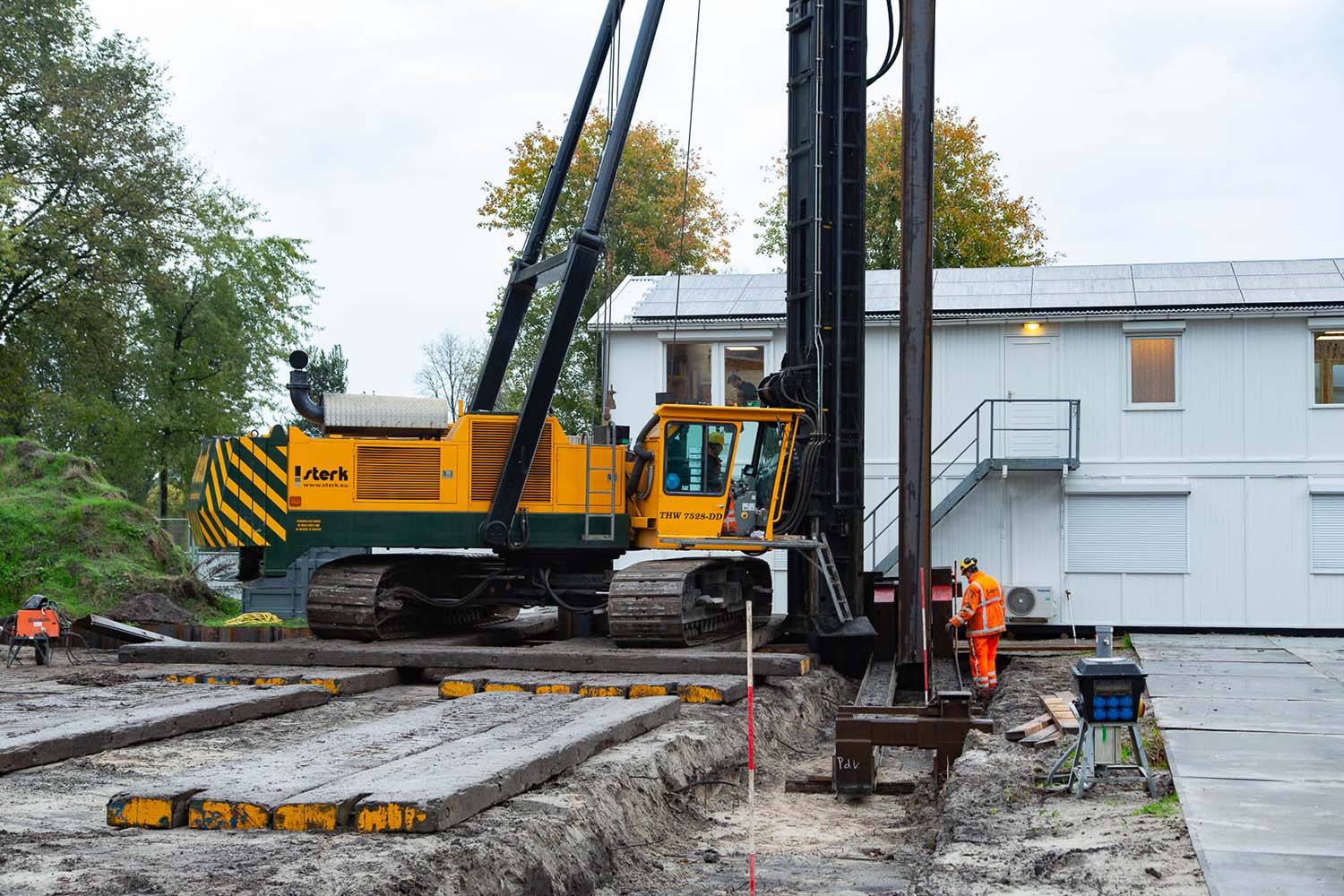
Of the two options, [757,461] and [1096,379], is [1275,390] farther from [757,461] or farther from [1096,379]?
[757,461]

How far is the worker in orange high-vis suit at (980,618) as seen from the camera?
59.2 feet

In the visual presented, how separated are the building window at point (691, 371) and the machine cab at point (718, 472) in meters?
9.45

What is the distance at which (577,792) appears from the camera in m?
9.71

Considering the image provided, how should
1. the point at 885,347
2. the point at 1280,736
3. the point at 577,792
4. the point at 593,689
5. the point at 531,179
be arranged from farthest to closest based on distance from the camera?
the point at 531,179 → the point at 885,347 → the point at 593,689 → the point at 1280,736 → the point at 577,792

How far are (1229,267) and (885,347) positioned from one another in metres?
6.69

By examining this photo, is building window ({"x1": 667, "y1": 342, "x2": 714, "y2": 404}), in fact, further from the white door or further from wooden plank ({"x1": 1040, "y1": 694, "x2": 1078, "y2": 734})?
wooden plank ({"x1": 1040, "y1": 694, "x2": 1078, "y2": 734})

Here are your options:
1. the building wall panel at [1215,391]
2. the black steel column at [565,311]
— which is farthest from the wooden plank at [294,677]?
the building wall panel at [1215,391]

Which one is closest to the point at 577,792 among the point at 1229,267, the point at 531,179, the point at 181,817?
the point at 181,817

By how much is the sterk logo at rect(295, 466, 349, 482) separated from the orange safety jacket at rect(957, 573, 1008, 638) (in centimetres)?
769

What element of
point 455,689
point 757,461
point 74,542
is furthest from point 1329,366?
point 74,542

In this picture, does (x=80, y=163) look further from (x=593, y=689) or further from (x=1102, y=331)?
(x=593, y=689)

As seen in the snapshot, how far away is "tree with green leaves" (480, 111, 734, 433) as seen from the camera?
5097cm

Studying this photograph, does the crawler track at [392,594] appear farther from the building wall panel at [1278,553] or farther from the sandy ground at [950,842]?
the building wall panel at [1278,553]

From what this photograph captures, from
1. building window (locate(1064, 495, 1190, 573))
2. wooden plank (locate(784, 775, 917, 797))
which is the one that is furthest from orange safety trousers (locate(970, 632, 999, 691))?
building window (locate(1064, 495, 1190, 573))
